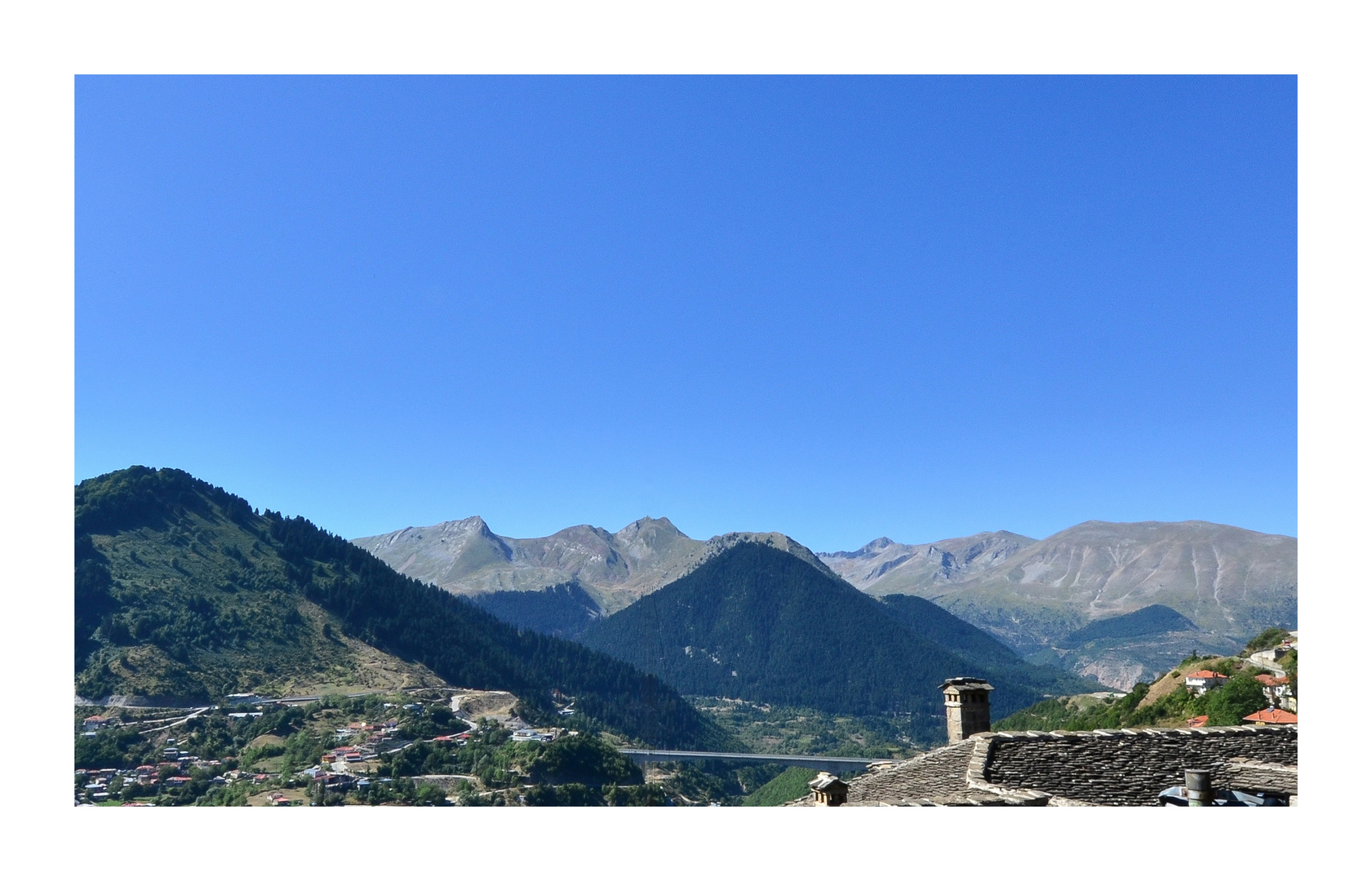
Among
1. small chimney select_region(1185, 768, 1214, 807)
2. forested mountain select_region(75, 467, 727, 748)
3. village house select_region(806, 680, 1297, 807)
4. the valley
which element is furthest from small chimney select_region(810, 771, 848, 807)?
forested mountain select_region(75, 467, 727, 748)

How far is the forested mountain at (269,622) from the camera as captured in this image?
325 feet

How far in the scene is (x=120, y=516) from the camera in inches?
Answer: 5079

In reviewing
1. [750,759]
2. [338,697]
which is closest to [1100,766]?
[338,697]

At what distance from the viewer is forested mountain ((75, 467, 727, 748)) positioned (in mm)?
99000

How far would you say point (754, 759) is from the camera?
412ft

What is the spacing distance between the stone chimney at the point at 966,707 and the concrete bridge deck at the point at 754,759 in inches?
4086

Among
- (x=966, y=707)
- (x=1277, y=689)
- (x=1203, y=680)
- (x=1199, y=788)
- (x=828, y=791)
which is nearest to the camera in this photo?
(x=1199, y=788)

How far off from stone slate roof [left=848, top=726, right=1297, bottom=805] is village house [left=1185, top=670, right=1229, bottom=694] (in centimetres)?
3375

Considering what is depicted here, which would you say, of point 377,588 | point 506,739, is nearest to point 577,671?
point 377,588

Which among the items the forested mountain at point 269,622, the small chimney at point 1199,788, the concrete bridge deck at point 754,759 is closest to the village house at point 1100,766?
the small chimney at point 1199,788

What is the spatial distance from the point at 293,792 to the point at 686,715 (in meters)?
93.3

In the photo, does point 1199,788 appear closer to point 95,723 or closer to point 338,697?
point 95,723

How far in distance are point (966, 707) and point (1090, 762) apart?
2.86 meters
